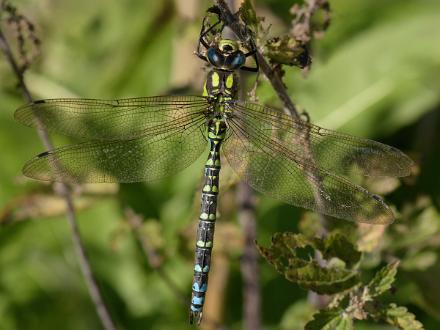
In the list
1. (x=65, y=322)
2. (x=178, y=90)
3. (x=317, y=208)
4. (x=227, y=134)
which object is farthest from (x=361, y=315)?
(x=65, y=322)

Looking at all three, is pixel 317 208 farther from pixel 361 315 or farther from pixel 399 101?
pixel 399 101

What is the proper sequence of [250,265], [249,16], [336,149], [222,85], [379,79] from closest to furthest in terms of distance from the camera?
[249,16] → [336,149] → [222,85] → [250,265] → [379,79]

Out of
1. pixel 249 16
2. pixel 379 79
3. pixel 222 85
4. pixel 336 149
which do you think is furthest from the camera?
pixel 379 79

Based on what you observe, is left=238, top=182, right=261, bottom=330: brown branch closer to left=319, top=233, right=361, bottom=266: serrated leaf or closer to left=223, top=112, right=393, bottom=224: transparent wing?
left=223, top=112, right=393, bottom=224: transparent wing

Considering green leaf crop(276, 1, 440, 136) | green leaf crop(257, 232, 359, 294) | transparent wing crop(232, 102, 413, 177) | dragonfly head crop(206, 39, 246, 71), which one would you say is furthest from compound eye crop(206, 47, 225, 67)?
green leaf crop(276, 1, 440, 136)

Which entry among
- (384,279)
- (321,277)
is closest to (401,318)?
(384,279)

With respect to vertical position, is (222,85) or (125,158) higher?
(222,85)

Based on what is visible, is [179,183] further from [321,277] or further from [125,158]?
[321,277]
